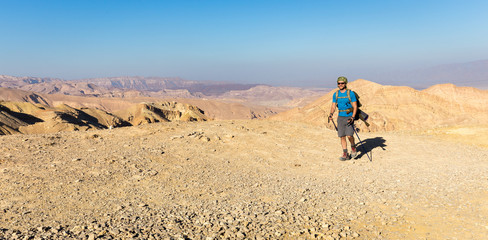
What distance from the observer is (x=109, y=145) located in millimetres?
8469

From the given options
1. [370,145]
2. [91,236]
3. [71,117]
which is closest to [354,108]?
[370,145]

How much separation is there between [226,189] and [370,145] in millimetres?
6829

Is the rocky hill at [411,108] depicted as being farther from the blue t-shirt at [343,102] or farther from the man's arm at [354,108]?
the man's arm at [354,108]

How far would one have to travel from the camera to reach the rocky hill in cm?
3450

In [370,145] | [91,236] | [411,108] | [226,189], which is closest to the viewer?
[91,236]

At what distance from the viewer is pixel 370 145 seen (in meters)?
10.9

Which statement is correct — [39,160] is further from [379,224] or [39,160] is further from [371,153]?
[371,153]

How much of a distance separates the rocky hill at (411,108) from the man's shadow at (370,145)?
2129cm

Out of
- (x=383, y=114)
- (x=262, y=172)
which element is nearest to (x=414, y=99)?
(x=383, y=114)

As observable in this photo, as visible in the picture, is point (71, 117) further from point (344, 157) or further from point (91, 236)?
point (91, 236)

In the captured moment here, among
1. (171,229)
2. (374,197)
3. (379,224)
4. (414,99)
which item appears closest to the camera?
(171,229)

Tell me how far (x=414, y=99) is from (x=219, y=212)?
41.7 m

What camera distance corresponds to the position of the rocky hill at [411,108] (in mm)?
Result: 34500

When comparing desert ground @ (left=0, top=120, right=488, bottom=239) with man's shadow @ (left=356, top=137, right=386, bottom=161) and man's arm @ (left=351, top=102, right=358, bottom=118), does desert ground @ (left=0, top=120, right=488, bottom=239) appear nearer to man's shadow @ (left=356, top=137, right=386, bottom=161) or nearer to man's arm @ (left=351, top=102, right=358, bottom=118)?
man's shadow @ (left=356, top=137, right=386, bottom=161)
